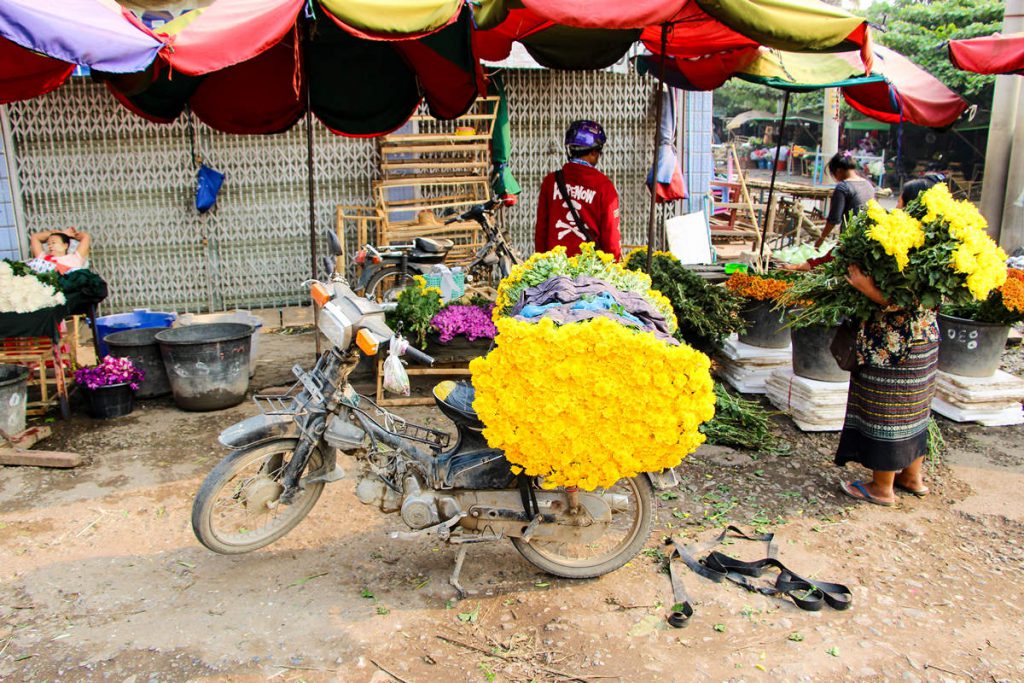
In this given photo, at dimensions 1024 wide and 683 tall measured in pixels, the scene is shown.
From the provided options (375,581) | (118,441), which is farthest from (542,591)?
(118,441)

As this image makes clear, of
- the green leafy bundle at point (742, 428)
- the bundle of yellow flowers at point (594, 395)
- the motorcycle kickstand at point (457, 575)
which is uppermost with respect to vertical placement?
the bundle of yellow flowers at point (594, 395)

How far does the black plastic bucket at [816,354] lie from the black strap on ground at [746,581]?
2174 millimetres

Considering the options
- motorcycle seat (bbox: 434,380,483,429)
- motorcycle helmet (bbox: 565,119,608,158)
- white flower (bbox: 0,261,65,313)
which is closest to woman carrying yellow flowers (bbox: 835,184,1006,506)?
motorcycle helmet (bbox: 565,119,608,158)

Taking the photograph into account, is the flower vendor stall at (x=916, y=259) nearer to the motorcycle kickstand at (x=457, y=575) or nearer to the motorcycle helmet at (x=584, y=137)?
the motorcycle helmet at (x=584, y=137)

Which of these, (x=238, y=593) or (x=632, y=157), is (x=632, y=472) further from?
(x=632, y=157)

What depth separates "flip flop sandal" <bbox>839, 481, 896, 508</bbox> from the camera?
476 centimetres

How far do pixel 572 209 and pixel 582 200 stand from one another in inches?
4.1

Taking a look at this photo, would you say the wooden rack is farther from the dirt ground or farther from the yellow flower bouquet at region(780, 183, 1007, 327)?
the yellow flower bouquet at region(780, 183, 1007, 327)

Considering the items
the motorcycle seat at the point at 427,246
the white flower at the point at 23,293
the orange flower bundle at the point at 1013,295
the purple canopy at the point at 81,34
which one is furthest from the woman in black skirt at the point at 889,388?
the white flower at the point at 23,293

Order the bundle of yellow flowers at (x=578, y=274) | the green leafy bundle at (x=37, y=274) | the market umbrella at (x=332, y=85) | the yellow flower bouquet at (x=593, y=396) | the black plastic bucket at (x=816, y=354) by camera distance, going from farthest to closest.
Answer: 1. the market umbrella at (x=332, y=85)
2. the green leafy bundle at (x=37, y=274)
3. the black plastic bucket at (x=816, y=354)
4. the bundle of yellow flowers at (x=578, y=274)
5. the yellow flower bouquet at (x=593, y=396)

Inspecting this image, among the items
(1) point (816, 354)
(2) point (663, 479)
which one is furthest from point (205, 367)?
(1) point (816, 354)

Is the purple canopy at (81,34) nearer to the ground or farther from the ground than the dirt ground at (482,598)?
farther from the ground

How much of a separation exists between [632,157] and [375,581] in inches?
306

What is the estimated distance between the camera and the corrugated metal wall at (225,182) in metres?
8.92
